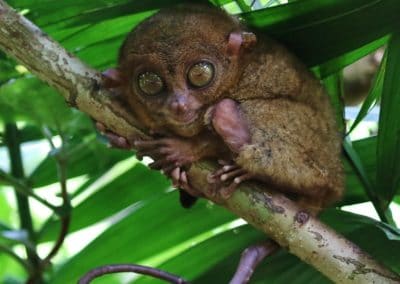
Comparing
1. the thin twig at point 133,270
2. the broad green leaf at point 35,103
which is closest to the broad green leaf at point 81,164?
the broad green leaf at point 35,103

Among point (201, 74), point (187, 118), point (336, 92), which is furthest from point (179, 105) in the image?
point (336, 92)

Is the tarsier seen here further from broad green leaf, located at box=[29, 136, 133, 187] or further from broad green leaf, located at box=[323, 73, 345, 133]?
broad green leaf, located at box=[29, 136, 133, 187]

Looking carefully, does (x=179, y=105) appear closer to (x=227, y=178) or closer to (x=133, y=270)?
(x=227, y=178)

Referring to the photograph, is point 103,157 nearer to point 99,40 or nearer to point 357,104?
point 99,40

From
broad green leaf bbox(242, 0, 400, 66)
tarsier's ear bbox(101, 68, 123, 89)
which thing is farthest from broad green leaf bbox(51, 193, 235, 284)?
broad green leaf bbox(242, 0, 400, 66)

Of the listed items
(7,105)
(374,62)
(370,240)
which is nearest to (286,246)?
(370,240)

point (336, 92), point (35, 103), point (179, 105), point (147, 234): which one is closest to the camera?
point (179, 105)
